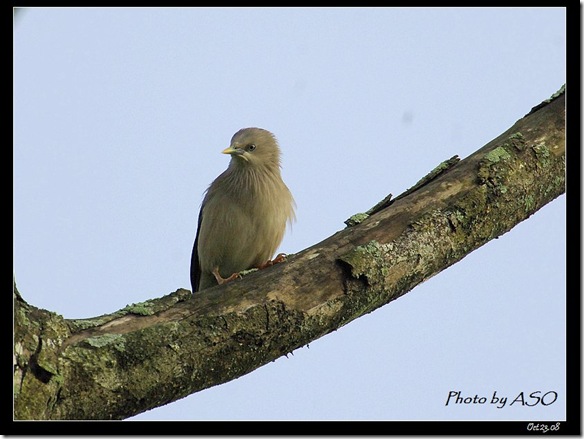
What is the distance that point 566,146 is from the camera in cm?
430

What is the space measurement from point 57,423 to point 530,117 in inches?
128

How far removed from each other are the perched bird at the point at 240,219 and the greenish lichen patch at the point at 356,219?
Answer: 190cm

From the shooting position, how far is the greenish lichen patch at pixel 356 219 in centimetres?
402

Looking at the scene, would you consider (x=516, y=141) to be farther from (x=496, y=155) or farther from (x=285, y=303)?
(x=285, y=303)

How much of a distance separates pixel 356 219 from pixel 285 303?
0.76 metres

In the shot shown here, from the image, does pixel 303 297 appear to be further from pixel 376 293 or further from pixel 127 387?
pixel 127 387

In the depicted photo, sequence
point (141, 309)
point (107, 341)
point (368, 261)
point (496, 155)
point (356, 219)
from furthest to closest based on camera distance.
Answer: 1. point (496, 155)
2. point (356, 219)
3. point (368, 261)
4. point (141, 309)
5. point (107, 341)

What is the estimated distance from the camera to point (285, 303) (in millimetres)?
3537

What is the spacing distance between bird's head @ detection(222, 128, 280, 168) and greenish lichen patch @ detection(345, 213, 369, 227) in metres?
2.45

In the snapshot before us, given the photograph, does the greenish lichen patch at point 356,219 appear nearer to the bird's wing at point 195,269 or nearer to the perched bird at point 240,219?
the perched bird at point 240,219

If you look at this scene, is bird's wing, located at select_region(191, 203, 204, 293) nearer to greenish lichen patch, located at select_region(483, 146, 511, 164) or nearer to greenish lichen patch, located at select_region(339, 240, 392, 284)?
greenish lichen patch, located at select_region(339, 240, 392, 284)

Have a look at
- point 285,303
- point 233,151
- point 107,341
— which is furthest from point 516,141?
point 233,151

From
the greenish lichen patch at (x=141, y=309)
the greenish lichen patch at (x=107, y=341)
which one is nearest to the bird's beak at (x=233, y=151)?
the greenish lichen patch at (x=141, y=309)
